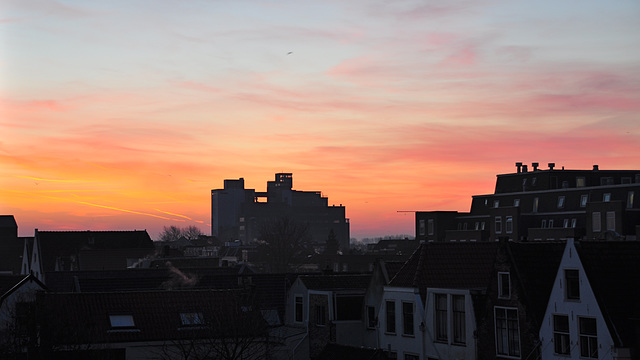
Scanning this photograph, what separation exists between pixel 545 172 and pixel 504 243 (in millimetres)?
100998

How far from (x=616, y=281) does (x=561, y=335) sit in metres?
3.13

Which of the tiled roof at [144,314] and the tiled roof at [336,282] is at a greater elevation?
the tiled roof at [336,282]

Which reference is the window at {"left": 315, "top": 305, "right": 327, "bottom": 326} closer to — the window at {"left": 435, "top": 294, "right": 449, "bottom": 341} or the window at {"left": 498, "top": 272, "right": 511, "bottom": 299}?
the window at {"left": 435, "top": 294, "right": 449, "bottom": 341}

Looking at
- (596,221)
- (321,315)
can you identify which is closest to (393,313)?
(321,315)

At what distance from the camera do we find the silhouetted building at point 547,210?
356 feet

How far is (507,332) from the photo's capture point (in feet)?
127

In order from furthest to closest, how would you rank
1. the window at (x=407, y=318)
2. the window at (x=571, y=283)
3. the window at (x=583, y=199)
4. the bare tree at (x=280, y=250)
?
the bare tree at (x=280, y=250) → the window at (x=583, y=199) → the window at (x=407, y=318) → the window at (x=571, y=283)

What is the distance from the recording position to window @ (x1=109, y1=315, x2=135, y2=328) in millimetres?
51969

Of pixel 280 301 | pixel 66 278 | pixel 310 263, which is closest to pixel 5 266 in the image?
pixel 310 263

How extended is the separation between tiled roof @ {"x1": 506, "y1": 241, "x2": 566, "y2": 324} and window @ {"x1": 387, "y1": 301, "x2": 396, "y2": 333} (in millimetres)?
10247

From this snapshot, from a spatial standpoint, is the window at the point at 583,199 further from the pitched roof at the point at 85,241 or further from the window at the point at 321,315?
the window at the point at 321,315

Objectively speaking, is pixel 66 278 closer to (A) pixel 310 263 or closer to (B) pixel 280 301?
(B) pixel 280 301

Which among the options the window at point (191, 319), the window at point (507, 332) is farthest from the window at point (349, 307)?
the window at point (507, 332)

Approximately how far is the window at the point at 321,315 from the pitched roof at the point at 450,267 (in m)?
7.14
